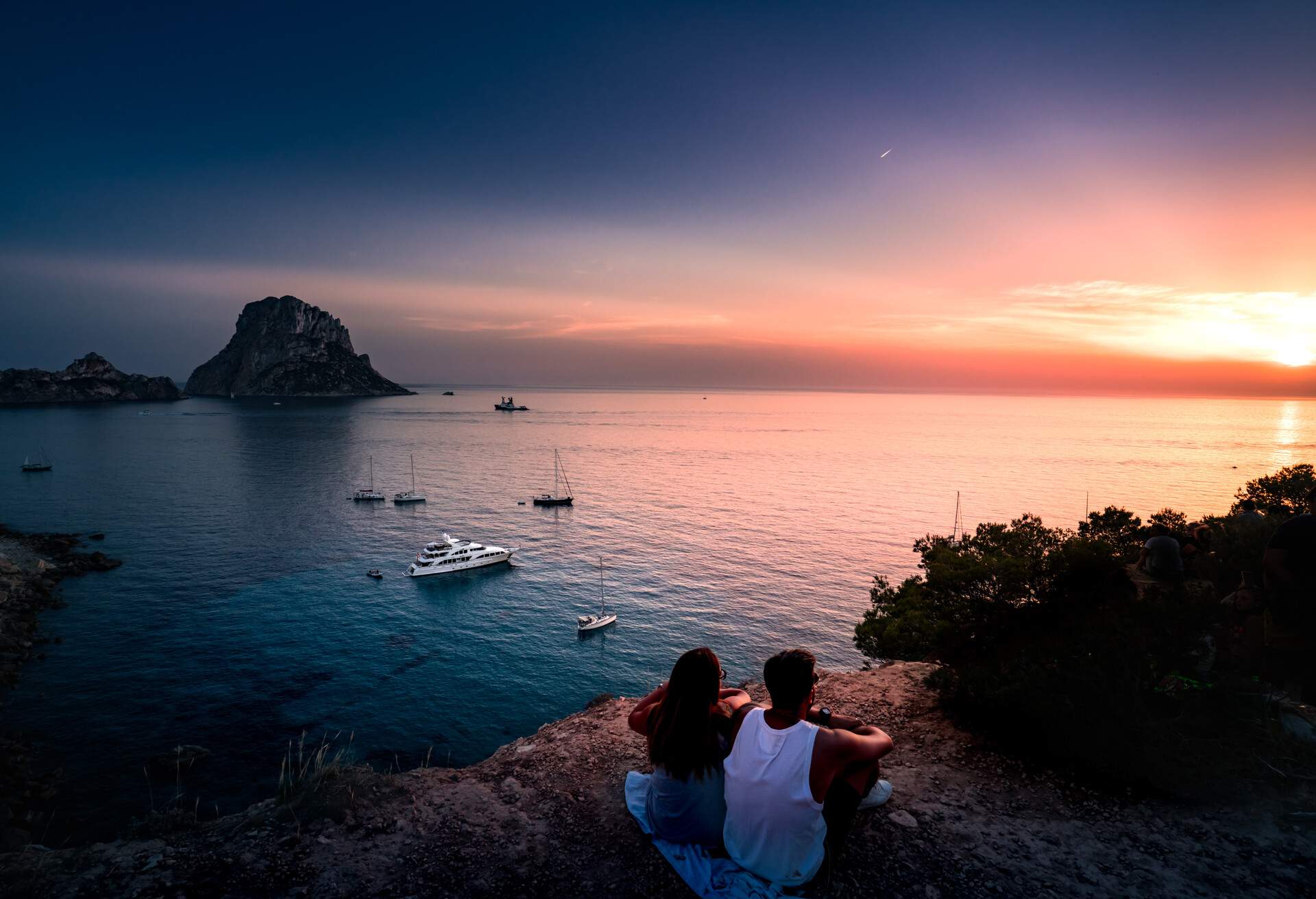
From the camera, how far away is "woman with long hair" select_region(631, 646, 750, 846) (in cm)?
657

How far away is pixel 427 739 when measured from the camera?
2947 centimetres

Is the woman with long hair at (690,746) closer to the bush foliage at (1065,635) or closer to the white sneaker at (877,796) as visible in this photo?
the white sneaker at (877,796)

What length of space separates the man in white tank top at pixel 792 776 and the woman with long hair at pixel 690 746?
22cm

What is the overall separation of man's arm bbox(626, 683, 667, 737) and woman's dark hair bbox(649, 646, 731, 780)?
0.18 metres

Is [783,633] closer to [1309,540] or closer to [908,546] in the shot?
[908,546]

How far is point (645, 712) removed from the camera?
24.8 feet

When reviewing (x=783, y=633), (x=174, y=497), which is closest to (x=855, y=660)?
(x=783, y=633)

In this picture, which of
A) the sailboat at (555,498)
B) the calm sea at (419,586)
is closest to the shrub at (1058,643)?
the calm sea at (419,586)

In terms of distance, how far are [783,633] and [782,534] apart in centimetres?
2893

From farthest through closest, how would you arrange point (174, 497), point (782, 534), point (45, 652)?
point (174, 497) → point (782, 534) → point (45, 652)

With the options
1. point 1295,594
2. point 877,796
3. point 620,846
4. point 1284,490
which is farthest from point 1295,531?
point 1284,490

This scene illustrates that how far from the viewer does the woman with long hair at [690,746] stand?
6.57 metres

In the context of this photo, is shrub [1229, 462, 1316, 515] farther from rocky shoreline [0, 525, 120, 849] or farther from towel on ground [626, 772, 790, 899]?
rocky shoreline [0, 525, 120, 849]

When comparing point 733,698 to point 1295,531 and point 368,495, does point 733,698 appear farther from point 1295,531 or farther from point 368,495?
point 368,495
